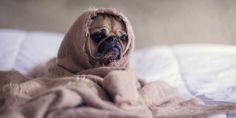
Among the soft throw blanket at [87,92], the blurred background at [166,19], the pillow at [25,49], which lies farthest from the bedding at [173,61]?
the soft throw blanket at [87,92]

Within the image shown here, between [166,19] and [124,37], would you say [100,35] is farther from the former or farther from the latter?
[166,19]

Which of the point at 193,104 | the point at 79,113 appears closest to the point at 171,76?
the point at 193,104

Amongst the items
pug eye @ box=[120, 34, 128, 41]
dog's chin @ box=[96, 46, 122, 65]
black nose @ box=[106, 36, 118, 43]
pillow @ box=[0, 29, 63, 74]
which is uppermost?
pug eye @ box=[120, 34, 128, 41]

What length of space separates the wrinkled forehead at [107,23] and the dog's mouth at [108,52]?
0.06 metres

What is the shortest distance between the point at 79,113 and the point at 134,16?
4.56 feet

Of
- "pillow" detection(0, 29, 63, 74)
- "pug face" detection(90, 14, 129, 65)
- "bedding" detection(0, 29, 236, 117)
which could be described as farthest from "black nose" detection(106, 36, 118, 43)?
"pillow" detection(0, 29, 63, 74)

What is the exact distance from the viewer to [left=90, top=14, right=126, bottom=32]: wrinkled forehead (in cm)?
110

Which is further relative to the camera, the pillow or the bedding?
the pillow

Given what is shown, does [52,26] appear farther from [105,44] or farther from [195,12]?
[105,44]

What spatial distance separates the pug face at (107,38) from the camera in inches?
42.0

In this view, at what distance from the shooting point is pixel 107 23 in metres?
1.11

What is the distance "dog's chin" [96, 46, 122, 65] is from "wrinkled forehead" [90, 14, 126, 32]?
2.9 inches

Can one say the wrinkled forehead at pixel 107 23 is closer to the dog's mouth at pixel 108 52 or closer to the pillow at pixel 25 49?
the dog's mouth at pixel 108 52

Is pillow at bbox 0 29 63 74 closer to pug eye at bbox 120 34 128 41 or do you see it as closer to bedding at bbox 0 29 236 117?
bedding at bbox 0 29 236 117
